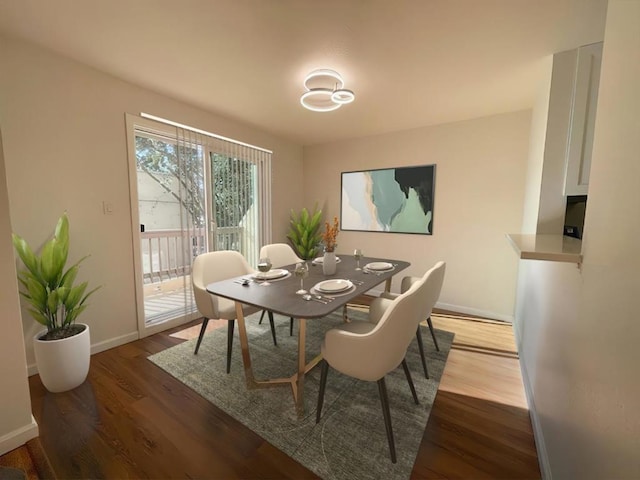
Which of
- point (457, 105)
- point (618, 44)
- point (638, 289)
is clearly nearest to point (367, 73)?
point (457, 105)

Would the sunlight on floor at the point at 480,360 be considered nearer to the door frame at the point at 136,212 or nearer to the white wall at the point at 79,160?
the door frame at the point at 136,212

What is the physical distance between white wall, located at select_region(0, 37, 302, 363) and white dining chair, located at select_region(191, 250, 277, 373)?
767mm

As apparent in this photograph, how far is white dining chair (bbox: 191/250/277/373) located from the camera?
78.7 inches

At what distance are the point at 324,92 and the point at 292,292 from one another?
1550 millimetres

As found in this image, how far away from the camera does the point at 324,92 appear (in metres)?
2.01

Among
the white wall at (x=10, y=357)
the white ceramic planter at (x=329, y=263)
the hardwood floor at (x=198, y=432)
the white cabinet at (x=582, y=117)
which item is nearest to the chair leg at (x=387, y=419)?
the hardwood floor at (x=198, y=432)

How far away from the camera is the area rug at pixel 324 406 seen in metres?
1.29

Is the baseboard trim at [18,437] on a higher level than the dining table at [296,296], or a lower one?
lower

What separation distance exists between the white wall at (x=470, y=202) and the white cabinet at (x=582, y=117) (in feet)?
3.89

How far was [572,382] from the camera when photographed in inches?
39.6

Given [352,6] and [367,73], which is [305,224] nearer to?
[367,73]

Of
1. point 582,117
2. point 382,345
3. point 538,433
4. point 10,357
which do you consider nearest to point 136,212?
point 10,357

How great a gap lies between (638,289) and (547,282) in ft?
3.66

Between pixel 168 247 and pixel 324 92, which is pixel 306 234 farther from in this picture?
pixel 168 247
